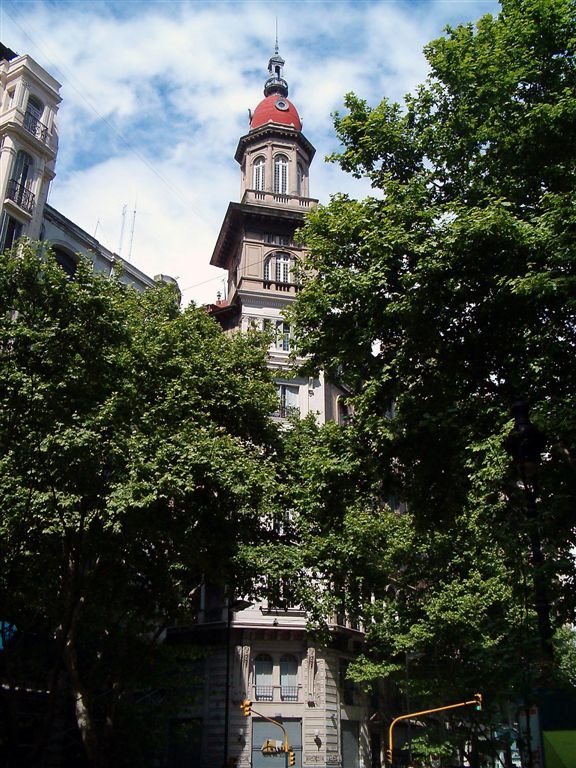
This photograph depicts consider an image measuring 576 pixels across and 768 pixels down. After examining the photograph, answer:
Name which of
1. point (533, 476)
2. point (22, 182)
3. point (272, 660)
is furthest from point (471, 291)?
point (272, 660)

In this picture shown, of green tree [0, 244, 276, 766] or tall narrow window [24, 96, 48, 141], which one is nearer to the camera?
green tree [0, 244, 276, 766]

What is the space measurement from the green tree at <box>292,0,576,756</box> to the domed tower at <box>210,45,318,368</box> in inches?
824

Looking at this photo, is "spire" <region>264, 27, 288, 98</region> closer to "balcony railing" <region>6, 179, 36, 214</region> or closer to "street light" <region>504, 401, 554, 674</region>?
"balcony railing" <region>6, 179, 36, 214</region>

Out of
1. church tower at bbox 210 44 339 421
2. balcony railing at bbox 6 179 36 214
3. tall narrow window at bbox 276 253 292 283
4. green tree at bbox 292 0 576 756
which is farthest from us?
tall narrow window at bbox 276 253 292 283

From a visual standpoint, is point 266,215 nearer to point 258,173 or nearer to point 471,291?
point 258,173

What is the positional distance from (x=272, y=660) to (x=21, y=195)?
22.6m

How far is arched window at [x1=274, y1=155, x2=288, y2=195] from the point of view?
42.4 m

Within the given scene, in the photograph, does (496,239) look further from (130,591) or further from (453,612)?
(453,612)

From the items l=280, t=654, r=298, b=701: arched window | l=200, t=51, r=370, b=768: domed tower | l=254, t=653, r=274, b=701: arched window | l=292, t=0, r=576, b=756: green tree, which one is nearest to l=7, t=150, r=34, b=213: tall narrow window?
l=200, t=51, r=370, b=768: domed tower

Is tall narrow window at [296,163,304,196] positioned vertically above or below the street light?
above

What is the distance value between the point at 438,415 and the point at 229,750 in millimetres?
23579

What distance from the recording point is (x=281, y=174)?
42875 mm

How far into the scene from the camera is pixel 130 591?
19.4 metres

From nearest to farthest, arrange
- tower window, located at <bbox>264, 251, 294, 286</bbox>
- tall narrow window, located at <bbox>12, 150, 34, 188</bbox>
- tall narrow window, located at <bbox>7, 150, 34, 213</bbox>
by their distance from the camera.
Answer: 1. tall narrow window, located at <bbox>7, 150, 34, 213</bbox>
2. tall narrow window, located at <bbox>12, 150, 34, 188</bbox>
3. tower window, located at <bbox>264, 251, 294, 286</bbox>
